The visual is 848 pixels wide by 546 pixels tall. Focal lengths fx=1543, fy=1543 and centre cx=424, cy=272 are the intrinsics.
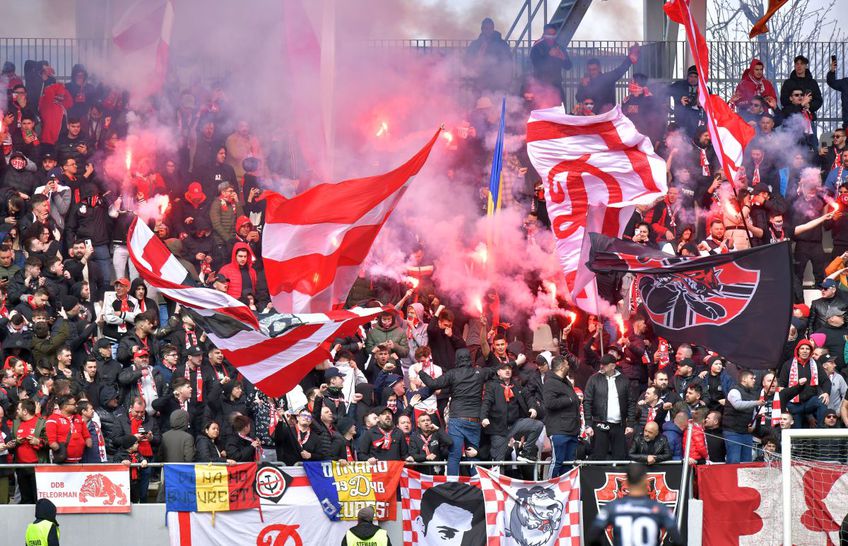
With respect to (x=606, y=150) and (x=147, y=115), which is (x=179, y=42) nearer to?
(x=147, y=115)

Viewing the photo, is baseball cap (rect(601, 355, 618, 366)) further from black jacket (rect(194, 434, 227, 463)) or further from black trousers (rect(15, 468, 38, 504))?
black trousers (rect(15, 468, 38, 504))

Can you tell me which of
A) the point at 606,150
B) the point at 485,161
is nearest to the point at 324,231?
the point at 606,150

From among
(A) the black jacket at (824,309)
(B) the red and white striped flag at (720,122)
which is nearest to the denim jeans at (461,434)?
(B) the red and white striped flag at (720,122)

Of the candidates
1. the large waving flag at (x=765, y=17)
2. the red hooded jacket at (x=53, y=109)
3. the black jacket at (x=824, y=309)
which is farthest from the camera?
the large waving flag at (x=765, y=17)

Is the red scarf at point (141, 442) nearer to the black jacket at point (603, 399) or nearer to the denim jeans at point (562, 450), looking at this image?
the denim jeans at point (562, 450)

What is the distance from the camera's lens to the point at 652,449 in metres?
15.1

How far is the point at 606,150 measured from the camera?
636 inches

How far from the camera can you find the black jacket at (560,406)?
49.8 feet

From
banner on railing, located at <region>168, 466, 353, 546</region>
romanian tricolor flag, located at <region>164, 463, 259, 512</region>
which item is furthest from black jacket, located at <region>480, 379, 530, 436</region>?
romanian tricolor flag, located at <region>164, 463, 259, 512</region>

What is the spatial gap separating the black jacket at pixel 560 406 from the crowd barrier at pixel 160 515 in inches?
13.8

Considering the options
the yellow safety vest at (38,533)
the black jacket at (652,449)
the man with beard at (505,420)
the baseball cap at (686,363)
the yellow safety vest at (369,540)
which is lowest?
the yellow safety vest at (369,540)

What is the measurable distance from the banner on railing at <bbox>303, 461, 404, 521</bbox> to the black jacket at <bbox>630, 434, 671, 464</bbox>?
2.31 m

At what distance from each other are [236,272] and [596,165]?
182 inches

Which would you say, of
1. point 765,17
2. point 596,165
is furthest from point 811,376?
point 765,17
